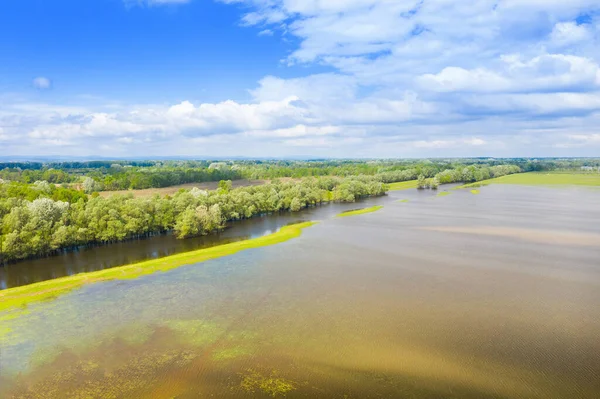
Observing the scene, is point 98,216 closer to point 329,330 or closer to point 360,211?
point 329,330

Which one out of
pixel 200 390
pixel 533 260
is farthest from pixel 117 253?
pixel 533 260

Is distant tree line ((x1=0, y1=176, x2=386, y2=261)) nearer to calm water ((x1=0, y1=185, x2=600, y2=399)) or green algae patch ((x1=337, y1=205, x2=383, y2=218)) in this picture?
green algae patch ((x1=337, y1=205, x2=383, y2=218))

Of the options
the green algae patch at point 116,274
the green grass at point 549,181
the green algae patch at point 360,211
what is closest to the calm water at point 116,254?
the green algae patch at point 116,274

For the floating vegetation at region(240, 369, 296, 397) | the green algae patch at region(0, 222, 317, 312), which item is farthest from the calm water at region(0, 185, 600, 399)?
the green algae patch at region(0, 222, 317, 312)

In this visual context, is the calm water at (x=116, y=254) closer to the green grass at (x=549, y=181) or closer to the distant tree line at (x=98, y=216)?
the distant tree line at (x=98, y=216)

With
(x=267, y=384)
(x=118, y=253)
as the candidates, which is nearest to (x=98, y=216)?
(x=118, y=253)

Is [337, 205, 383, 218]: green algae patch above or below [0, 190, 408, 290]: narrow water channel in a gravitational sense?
above
